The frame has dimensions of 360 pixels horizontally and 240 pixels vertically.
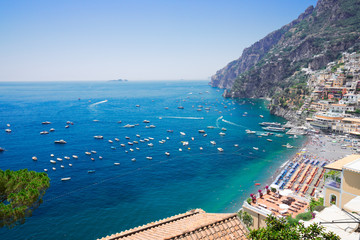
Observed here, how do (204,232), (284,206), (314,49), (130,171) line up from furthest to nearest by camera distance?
(314,49) → (130,171) → (284,206) → (204,232)

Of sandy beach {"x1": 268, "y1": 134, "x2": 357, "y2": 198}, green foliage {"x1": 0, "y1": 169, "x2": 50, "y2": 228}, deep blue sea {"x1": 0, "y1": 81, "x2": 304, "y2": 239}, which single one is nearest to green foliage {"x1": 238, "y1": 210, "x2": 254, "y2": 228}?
deep blue sea {"x1": 0, "y1": 81, "x2": 304, "y2": 239}

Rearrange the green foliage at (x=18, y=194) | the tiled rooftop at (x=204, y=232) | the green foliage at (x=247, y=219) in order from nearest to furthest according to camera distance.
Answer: the tiled rooftop at (x=204, y=232) → the green foliage at (x=18, y=194) → the green foliage at (x=247, y=219)

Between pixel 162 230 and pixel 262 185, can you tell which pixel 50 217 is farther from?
pixel 262 185

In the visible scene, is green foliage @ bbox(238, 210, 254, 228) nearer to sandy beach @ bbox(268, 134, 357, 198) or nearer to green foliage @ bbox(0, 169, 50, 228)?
sandy beach @ bbox(268, 134, 357, 198)

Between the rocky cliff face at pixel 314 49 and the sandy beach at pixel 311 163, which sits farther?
the rocky cliff face at pixel 314 49

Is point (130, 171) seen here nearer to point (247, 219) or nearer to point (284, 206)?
point (247, 219)

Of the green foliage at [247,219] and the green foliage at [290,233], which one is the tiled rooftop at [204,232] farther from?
the green foliage at [247,219]

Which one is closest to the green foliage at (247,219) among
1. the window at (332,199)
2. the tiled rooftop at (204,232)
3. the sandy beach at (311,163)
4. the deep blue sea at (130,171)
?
the window at (332,199)

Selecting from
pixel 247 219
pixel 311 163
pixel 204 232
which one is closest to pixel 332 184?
pixel 247 219
